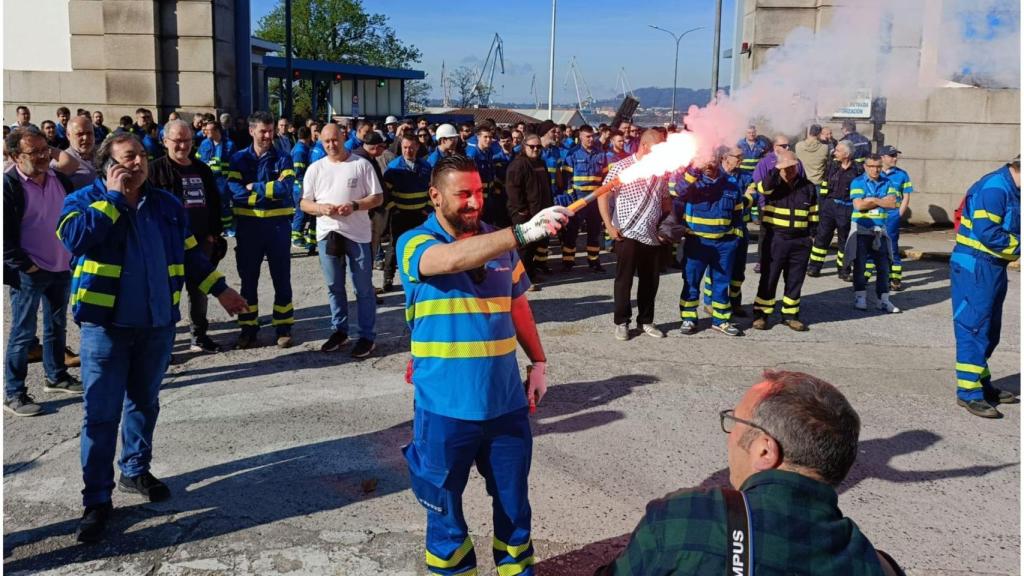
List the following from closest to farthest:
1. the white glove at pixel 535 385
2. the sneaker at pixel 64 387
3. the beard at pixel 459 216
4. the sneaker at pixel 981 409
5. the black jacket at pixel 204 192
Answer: the beard at pixel 459 216, the white glove at pixel 535 385, the sneaker at pixel 981 409, the sneaker at pixel 64 387, the black jacket at pixel 204 192

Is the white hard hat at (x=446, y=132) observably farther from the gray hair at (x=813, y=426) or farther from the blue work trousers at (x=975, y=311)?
the gray hair at (x=813, y=426)

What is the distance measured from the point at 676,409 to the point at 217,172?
8100 millimetres

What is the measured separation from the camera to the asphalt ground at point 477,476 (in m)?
4.46

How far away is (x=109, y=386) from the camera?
4523mm

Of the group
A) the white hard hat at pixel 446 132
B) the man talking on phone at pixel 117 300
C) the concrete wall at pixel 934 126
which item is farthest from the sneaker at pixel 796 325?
the concrete wall at pixel 934 126

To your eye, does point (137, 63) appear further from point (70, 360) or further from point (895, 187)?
point (895, 187)

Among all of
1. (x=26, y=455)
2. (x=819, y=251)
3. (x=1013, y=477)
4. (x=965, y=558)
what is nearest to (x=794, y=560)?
(x=965, y=558)

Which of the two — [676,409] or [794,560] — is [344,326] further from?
[794,560]

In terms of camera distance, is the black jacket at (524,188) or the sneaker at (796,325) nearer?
the sneaker at (796,325)

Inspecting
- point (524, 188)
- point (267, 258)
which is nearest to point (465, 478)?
point (267, 258)

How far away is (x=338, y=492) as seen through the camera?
16.7 ft

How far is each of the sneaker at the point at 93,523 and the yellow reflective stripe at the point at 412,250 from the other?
7.73 ft

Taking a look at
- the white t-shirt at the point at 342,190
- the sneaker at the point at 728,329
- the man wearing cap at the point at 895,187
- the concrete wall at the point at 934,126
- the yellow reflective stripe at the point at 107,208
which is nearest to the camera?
the yellow reflective stripe at the point at 107,208

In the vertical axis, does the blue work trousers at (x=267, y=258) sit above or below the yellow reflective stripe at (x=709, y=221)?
below
